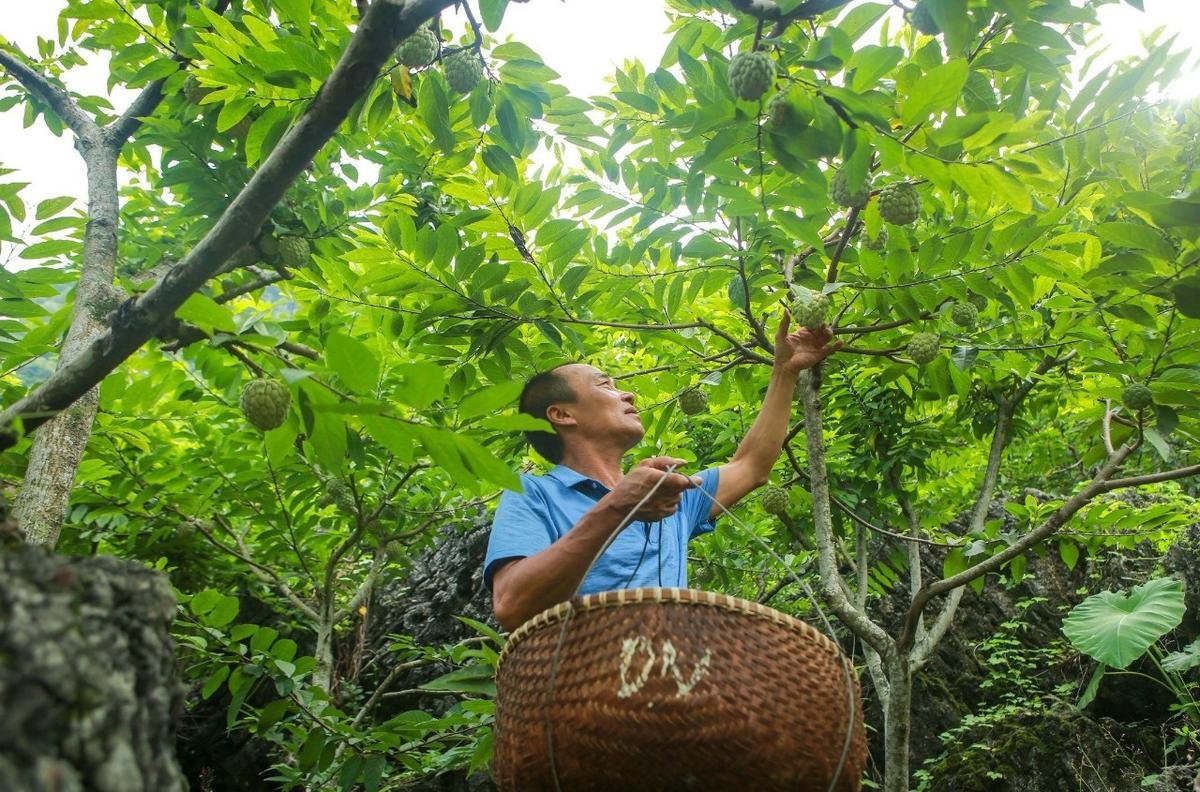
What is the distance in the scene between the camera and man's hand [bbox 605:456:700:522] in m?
1.71

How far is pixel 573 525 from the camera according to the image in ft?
7.18

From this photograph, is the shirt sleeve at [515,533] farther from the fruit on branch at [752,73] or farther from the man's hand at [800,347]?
the fruit on branch at [752,73]

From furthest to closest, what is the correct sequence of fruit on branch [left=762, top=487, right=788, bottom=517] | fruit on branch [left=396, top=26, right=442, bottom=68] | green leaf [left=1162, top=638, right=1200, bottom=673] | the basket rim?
green leaf [left=1162, top=638, right=1200, bottom=673]
fruit on branch [left=762, top=487, right=788, bottom=517]
fruit on branch [left=396, top=26, right=442, bottom=68]
the basket rim

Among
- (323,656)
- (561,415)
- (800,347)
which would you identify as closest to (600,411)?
(561,415)

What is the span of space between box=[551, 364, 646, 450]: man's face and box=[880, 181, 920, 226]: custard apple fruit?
3.07ft

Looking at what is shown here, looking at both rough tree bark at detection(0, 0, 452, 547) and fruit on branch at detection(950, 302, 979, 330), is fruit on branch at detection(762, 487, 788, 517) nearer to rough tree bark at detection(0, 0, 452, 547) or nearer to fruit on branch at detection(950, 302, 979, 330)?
fruit on branch at detection(950, 302, 979, 330)

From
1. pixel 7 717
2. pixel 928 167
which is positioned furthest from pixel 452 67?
pixel 7 717

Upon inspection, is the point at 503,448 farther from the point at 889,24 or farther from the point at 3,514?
the point at 3,514

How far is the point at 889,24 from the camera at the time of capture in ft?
8.17

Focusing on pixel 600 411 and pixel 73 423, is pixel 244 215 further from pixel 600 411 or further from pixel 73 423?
pixel 600 411

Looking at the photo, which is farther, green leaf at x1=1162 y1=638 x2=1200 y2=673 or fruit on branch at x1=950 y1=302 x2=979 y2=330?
green leaf at x1=1162 y1=638 x2=1200 y2=673

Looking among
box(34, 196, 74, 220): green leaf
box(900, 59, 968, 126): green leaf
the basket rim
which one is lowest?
the basket rim

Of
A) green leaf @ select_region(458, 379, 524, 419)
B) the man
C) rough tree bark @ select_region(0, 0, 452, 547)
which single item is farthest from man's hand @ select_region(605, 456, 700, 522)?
rough tree bark @ select_region(0, 0, 452, 547)

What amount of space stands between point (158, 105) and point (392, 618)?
14.7 ft
